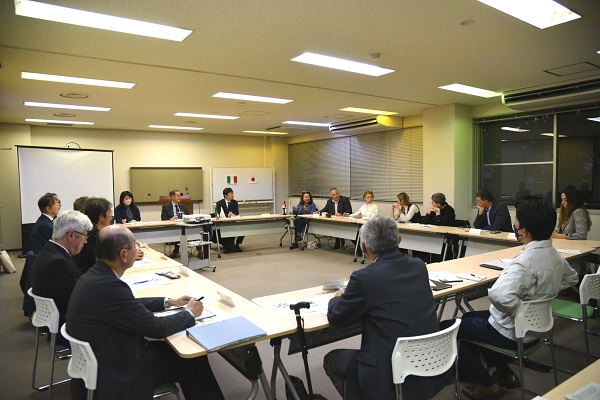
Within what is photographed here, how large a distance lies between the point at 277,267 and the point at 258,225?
1576 millimetres

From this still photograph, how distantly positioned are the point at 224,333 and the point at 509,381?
1991 millimetres

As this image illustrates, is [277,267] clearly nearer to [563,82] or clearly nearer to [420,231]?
[420,231]

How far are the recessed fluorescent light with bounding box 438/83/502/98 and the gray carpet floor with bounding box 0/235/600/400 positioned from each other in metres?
3.12

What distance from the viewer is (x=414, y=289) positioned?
5.64 ft

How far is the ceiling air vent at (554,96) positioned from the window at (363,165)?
90.6 inches

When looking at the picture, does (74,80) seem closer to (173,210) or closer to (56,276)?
(173,210)

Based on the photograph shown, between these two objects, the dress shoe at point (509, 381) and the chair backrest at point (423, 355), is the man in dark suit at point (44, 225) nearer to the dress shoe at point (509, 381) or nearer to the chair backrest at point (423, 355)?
the chair backrest at point (423, 355)

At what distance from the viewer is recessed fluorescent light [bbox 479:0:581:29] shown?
3023 mm

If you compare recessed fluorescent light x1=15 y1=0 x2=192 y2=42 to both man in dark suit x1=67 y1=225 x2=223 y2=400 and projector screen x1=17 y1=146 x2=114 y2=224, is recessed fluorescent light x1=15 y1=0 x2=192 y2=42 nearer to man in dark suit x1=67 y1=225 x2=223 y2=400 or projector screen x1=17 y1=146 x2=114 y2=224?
man in dark suit x1=67 y1=225 x2=223 y2=400

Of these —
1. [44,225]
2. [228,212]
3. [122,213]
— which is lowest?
[228,212]

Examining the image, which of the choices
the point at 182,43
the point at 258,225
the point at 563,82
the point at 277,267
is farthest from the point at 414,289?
the point at 258,225

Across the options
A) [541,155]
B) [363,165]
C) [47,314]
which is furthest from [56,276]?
[363,165]

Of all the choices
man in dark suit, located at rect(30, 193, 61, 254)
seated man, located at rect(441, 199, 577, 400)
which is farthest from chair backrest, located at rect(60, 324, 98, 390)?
man in dark suit, located at rect(30, 193, 61, 254)

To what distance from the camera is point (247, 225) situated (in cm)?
755
